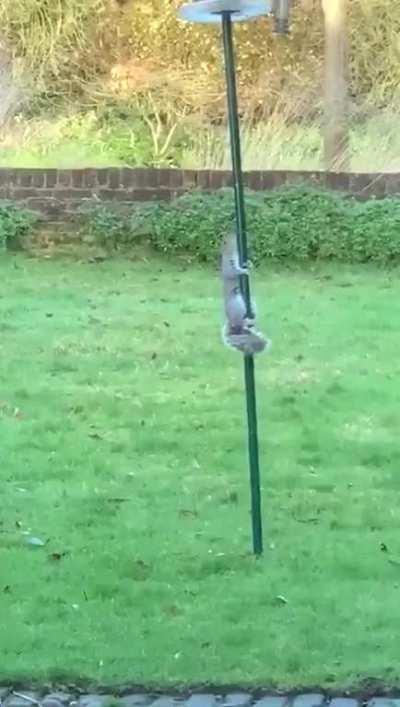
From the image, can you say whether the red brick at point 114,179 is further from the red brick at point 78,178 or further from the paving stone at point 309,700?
the paving stone at point 309,700

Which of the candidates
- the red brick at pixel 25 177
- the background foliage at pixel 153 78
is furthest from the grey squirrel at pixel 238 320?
the background foliage at pixel 153 78

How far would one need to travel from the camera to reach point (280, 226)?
40.9 ft

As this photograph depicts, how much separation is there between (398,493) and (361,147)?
9085 millimetres

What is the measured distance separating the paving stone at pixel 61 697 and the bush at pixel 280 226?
8.59 m


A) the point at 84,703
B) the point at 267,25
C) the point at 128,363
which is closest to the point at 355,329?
the point at 128,363

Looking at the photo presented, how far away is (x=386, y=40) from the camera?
671 inches

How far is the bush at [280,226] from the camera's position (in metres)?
12.5

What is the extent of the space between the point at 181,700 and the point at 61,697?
36 centimetres

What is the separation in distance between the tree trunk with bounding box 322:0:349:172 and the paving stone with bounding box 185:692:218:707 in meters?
11.4

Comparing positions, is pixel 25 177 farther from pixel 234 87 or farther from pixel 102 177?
pixel 234 87

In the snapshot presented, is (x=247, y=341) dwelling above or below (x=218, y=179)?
above

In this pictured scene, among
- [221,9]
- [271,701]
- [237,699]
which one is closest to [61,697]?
[237,699]

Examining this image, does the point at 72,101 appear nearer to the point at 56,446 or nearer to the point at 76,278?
the point at 76,278

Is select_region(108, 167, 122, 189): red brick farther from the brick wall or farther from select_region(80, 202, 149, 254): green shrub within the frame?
select_region(80, 202, 149, 254): green shrub
